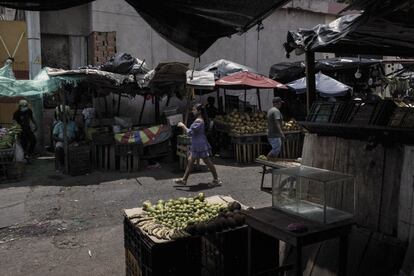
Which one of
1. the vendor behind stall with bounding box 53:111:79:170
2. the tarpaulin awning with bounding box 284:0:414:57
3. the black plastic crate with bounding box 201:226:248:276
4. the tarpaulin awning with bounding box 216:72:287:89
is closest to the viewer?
the tarpaulin awning with bounding box 284:0:414:57

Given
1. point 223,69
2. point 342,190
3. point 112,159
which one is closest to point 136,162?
point 112,159

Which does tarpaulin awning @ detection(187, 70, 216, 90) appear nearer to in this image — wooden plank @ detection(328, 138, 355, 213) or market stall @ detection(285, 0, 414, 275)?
market stall @ detection(285, 0, 414, 275)

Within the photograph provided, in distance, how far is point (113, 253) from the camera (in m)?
6.00

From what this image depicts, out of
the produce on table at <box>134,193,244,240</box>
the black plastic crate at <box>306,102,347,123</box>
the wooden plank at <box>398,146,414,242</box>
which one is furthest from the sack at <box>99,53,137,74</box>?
the wooden plank at <box>398,146,414,242</box>

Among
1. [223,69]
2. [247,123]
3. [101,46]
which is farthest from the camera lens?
[223,69]

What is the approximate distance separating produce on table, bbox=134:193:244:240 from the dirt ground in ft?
3.72

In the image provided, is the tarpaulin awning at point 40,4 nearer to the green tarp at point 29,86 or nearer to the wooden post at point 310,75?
the wooden post at point 310,75

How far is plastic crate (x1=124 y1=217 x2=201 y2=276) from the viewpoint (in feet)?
13.4

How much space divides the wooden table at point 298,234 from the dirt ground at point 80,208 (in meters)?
2.50

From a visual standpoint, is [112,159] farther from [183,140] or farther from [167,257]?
[167,257]

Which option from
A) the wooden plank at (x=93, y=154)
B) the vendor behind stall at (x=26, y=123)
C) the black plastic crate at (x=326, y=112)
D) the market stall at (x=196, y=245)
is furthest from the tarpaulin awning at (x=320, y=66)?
the market stall at (x=196, y=245)

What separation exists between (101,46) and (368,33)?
446 inches

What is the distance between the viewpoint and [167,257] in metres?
4.13

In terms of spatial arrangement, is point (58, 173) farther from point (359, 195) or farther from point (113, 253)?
point (359, 195)
